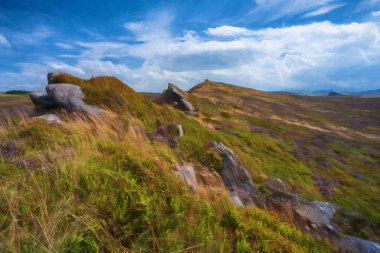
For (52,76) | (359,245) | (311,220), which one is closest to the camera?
(359,245)

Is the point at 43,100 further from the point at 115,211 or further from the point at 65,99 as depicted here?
the point at 115,211

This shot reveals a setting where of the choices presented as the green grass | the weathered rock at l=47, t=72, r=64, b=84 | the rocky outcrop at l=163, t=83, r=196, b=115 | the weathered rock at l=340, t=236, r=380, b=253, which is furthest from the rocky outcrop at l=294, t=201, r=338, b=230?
the rocky outcrop at l=163, t=83, r=196, b=115

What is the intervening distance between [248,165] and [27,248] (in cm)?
1619

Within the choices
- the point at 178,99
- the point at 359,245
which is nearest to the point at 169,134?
the point at 359,245

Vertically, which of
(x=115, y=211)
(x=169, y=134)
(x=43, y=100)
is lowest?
(x=169, y=134)

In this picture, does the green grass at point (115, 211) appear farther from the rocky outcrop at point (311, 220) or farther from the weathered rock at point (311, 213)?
the weathered rock at point (311, 213)

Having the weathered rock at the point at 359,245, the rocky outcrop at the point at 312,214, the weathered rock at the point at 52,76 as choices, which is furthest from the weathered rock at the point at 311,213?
the weathered rock at the point at 52,76

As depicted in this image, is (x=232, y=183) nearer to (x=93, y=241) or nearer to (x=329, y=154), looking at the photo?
(x=93, y=241)

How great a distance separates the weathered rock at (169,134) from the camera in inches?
529

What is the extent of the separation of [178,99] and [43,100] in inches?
815

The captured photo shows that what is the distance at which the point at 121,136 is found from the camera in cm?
997

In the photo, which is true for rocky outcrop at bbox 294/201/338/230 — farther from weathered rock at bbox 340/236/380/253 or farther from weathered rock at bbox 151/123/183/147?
weathered rock at bbox 151/123/183/147

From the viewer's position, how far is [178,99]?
3644cm

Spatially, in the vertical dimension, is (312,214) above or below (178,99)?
below
